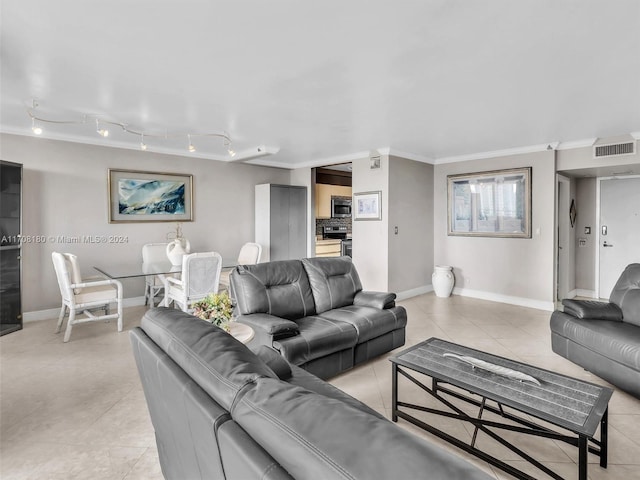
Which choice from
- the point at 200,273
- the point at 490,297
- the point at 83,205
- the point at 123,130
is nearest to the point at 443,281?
the point at 490,297

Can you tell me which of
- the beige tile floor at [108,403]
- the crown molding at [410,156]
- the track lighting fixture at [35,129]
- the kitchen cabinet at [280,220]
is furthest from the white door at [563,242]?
the track lighting fixture at [35,129]

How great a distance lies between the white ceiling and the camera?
6.37 feet

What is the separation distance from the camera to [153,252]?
17.1 feet

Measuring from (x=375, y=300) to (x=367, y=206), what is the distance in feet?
8.61

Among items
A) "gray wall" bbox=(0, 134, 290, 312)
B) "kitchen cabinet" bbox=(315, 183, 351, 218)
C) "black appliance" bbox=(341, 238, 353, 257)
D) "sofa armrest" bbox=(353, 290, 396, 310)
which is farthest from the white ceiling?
"black appliance" bbox=(341, 238, 353, 257)

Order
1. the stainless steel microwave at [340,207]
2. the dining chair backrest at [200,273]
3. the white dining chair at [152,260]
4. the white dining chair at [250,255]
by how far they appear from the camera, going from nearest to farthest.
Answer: the dining chair backrest at [200,273]
the white dining chair at [152,260]
the white dining chair at [250,255]
the stainless steel microwave at [340,207]

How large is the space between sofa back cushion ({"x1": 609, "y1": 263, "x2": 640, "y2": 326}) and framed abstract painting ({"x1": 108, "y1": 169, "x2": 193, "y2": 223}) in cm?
550

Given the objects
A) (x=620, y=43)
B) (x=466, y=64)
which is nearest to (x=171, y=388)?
(x=466, y=64)

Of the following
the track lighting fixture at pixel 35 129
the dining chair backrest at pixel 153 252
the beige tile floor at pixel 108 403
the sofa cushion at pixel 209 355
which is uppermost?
the track lighting fixture at pixel 35 129

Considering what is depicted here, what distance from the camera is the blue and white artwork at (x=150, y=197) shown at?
519cm

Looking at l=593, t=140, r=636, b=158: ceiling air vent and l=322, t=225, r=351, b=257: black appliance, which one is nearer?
l=593, t=140, r=636, b=158: ceiling air vent

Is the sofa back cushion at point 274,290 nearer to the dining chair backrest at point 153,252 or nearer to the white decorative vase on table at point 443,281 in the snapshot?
the dining chair backrest at point 153,252

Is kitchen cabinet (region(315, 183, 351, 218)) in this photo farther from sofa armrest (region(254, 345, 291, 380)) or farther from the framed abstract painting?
sofa armrest (region(254, 345, 291, 380))

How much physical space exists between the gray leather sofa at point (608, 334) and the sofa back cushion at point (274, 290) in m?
2.21
